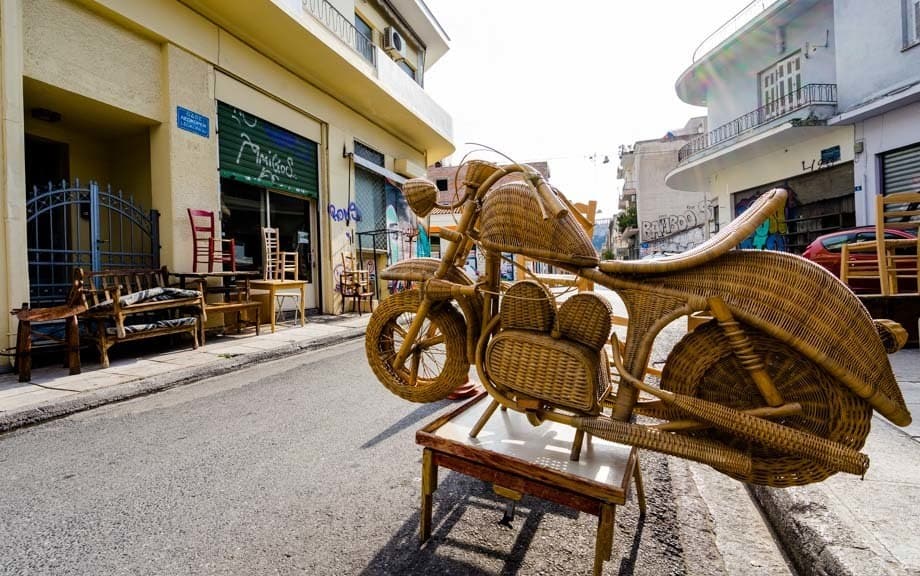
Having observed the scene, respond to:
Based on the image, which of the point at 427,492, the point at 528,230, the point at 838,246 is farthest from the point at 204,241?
the point at 838,246

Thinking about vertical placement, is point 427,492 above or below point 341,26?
below

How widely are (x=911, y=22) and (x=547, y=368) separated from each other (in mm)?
14168

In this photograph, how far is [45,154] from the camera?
279 inches

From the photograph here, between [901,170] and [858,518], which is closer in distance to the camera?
[858,518]

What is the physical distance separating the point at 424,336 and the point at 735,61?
17744 millimetres

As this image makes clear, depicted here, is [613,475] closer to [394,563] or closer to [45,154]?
[394,563]

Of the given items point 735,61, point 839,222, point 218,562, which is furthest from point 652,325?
point 735,61

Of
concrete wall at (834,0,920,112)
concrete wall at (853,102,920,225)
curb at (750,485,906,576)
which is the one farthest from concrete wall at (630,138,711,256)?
curb at (750,485,906,576)

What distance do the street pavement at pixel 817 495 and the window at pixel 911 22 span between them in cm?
982

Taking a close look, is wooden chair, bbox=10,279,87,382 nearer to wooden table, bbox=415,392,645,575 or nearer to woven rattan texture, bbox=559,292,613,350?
wooden table, bbox=415,392,645,575

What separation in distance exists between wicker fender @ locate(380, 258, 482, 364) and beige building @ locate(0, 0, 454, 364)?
5.08 m

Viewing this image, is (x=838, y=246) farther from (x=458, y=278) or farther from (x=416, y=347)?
(x=416, y=347)

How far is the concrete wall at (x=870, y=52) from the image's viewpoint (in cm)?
1000

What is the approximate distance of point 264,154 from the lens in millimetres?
8320
